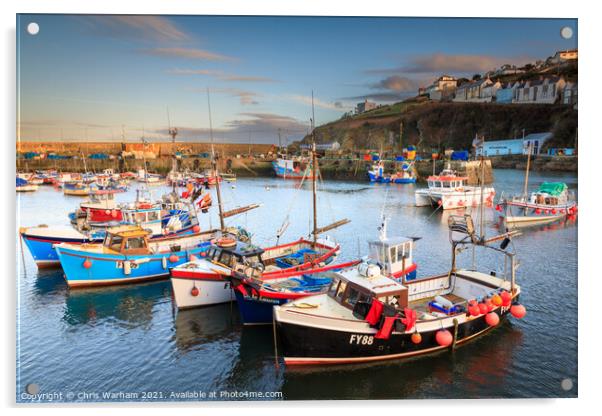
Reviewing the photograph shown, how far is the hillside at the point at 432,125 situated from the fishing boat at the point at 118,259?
1627 centimetres

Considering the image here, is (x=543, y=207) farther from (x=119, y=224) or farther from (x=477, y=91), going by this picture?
(x=119, y=224)

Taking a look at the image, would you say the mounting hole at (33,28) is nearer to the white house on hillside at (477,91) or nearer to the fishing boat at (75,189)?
the white house on hillside at (477,91)

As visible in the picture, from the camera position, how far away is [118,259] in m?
14.2

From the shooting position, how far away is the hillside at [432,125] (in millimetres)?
33562

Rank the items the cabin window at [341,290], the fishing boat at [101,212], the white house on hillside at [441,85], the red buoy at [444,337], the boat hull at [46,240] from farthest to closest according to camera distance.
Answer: the fishing boat at [101,212]
the white house on hillside at [441,85]
the boat hull at [46,240]
the cabin window at [341,290]
the red buoy at [444,337]

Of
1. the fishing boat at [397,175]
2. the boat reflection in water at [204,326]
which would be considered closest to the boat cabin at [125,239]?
the boat reflection in water at [204,326]

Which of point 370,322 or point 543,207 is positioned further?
point 543,207

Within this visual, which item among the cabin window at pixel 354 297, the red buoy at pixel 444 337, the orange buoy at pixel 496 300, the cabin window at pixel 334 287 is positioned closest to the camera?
the cabin window at pixel 354 297

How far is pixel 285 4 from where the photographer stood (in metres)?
7.87

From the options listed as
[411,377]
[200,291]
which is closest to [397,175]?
[200,291]

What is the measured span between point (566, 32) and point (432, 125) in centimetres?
4935

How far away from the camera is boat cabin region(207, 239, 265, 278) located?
1183cm

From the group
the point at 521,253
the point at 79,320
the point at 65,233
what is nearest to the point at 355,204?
the point at 521,253

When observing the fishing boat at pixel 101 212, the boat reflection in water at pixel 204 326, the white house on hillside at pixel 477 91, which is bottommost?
the boat reflection in water at pixel 204 326
